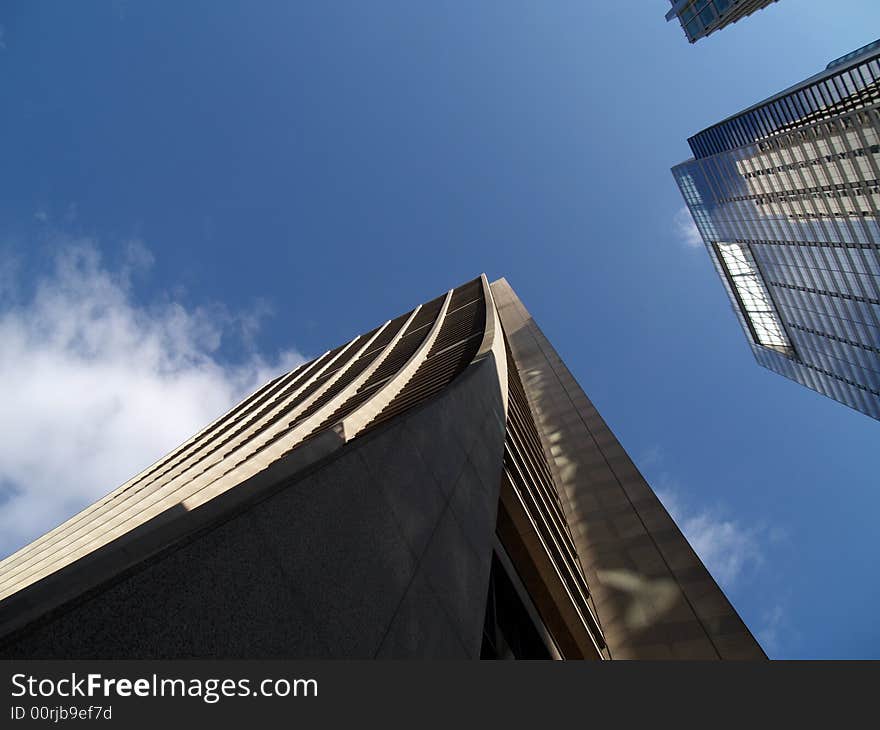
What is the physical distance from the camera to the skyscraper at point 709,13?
54.2 m

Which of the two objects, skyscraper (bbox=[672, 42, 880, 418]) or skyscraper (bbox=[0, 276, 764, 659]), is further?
skyscraper (bbox=[672, 42, 880, 418])

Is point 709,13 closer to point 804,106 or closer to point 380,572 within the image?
point 804,106

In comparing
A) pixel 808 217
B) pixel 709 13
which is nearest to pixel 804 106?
pixel 808 217

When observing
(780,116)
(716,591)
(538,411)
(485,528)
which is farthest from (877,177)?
(485,528)

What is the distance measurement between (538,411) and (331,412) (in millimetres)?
15064

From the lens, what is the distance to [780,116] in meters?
52.7

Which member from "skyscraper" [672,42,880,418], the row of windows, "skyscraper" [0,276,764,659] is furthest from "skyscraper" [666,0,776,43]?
"skyscraper" [0,276,764,659]

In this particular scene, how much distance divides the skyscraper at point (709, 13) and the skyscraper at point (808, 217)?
10571mm

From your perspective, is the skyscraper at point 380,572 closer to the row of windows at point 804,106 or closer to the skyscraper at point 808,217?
the skyscraper at point 808,217

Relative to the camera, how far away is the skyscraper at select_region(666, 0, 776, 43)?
178ft

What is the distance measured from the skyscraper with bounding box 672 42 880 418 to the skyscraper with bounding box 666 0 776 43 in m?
10.6

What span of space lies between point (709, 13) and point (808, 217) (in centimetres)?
2924

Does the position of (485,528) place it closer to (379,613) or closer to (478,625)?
(478,625)

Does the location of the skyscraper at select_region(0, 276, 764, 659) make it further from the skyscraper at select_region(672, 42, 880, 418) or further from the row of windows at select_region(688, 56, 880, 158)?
the row of windows at select_region(688, 56, 880, 158)
